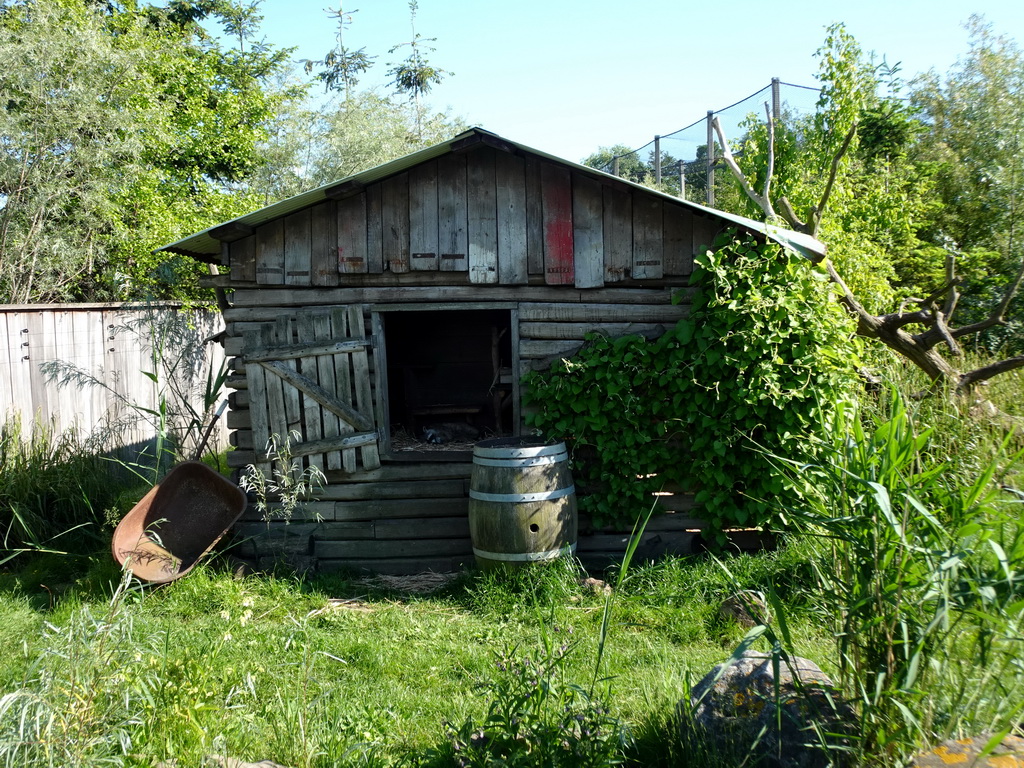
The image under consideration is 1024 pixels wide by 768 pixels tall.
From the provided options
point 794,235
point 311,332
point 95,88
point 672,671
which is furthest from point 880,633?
point 95,88

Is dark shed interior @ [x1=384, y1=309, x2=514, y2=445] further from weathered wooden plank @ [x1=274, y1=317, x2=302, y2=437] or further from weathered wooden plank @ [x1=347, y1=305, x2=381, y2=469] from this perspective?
weathered wooden plank @ [x1=274, y1=317, x2=302, y2=437]

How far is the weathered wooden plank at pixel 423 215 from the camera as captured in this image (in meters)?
6.26

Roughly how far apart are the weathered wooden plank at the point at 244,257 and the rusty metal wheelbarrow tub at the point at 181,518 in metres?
1.55

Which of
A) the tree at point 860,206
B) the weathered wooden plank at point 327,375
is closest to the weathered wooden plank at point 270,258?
the weathered wooden plank at point 327,375

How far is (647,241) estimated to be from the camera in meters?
6.20

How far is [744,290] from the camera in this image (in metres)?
5.69

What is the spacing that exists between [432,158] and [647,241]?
71.8 inches

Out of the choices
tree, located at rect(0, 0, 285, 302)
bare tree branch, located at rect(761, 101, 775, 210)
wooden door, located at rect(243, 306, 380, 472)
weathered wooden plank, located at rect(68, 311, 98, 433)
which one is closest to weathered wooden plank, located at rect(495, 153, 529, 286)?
wooden door, located at rect(243, 306, 380, 472)

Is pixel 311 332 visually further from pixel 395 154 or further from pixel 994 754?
pixel 395 154

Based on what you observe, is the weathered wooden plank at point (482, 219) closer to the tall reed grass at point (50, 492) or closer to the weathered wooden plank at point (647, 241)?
the weathered wooden plank at point (647, 241)

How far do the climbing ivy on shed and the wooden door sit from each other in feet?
4.58

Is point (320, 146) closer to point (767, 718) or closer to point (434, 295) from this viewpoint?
point (434, 295)

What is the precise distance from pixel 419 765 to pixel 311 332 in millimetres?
3884

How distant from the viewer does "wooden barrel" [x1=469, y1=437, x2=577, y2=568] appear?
5.44 m
